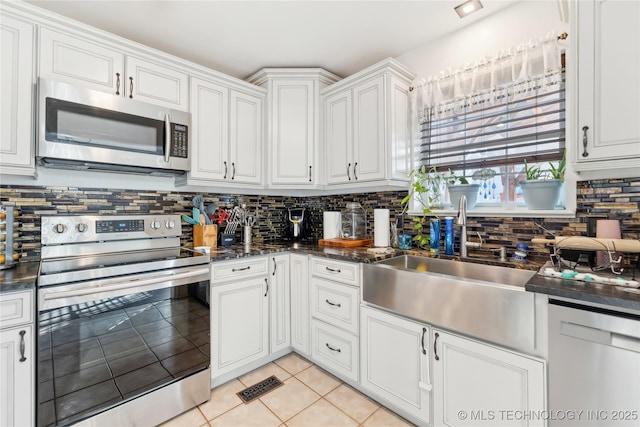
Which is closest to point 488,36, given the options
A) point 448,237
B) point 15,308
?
point 448,237

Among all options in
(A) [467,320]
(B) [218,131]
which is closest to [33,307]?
(B) [218,131]

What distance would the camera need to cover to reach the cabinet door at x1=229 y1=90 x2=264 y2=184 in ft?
7.80

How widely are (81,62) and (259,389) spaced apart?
2.28 m

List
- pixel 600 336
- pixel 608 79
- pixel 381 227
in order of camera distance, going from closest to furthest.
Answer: pixel 600 336, pixel 608 79, pixel 381 227

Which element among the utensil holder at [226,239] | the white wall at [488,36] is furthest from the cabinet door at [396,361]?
the white wall at [488,36]

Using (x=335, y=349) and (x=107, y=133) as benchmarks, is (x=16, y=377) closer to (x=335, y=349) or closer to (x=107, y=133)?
(x=107, y=133)

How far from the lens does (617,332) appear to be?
97 centimetres

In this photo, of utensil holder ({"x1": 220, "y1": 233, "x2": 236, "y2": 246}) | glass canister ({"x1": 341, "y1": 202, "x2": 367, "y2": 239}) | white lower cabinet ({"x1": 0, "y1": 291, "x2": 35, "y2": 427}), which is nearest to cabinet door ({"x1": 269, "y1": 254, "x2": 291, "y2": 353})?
utensil holder ({"x1": 220, "y1": 233, "x2": 236, "y2": 246})

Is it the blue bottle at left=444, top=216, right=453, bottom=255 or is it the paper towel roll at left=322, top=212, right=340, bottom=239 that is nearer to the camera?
the blue bottle at left=444, top=216, right=453, bottom=255

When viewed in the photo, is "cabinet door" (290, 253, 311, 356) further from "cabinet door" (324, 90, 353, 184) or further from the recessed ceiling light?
the recessed ceiling light

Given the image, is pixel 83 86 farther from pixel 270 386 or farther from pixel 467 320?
pixel 467 320

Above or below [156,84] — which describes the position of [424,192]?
below

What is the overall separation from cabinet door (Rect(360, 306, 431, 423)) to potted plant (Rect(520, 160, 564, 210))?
102cm

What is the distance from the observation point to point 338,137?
248 cm
